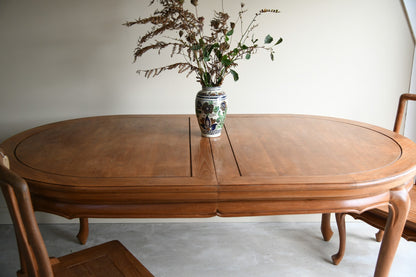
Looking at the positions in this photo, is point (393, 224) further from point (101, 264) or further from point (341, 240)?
point (101, 264)

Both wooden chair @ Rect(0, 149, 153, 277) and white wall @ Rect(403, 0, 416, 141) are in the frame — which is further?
white wall @ Rect(403, 0, 416, 141)

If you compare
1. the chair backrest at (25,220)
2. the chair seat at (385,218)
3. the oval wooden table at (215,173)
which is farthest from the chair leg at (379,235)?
the chair backrest at (25,220)

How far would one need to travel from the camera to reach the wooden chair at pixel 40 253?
99 cm

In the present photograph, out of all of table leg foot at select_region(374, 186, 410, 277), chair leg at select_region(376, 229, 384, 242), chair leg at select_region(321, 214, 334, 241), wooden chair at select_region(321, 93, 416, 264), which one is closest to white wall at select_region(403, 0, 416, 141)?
wooden chair at select_region(321, 93, 416, 264)

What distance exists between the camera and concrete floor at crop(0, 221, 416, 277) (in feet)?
7.04

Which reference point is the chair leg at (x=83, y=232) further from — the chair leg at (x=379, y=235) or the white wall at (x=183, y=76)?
the chair leg at (x=379, y=235)

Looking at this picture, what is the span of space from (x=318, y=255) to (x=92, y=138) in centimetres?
147

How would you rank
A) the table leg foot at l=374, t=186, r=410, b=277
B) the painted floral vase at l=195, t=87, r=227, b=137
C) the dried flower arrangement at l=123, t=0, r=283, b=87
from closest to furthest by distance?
the table leg foot at l=374, t=186, r=410, b=277 → the dried flower arrangement at l=123, t=0, r=283, b=87 → the painted floral vase at l=195, t=87, r=227, b=137

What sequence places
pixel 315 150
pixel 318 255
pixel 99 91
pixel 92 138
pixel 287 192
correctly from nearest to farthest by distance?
pixel 287 192, pixel 315 150, pixel 92 138, pixel 318 255, pixel 99 91

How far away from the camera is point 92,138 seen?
177cm

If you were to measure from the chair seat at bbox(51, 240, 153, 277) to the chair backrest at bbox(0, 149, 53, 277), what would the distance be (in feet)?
→ 0.84

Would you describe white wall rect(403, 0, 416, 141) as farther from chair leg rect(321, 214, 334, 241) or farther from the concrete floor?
chair leg rect(321, 214, 334, 241)

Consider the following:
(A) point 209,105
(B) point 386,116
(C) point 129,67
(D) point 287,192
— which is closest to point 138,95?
(C) point 129,67

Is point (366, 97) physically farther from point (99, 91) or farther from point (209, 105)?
point (99, 91)
